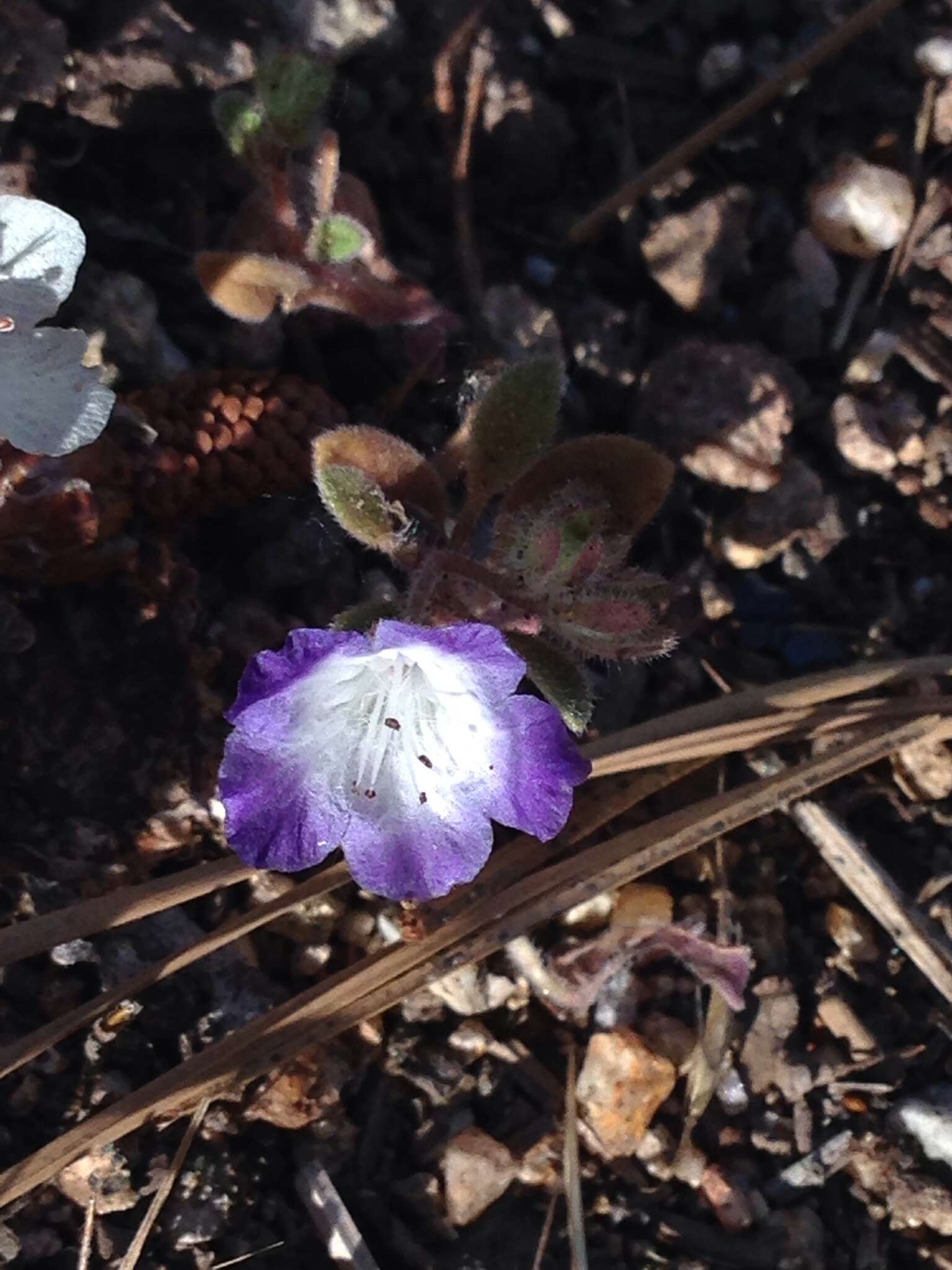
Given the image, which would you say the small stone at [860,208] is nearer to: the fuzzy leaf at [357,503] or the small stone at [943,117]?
the small stone at [943,117]

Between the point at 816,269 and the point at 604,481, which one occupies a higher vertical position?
the point at 816,269

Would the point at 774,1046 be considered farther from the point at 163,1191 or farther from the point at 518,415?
the point at 518,415

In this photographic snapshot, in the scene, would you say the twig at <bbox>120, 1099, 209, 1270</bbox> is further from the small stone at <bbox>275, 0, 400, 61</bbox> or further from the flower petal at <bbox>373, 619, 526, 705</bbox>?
the small stone at <bbox>275, 0, 400, 61</bbox>

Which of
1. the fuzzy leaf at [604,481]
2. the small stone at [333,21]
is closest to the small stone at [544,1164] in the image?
the fuzzy leaf at [604,481]

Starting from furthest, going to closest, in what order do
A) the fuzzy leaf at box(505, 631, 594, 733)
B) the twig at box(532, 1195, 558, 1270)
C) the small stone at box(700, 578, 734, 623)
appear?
the small stone at box(700, 578, 734, 623) → the twig at box(532, 1195, 558, 1270) → the fuzzy leaf at box(505, 631, 594, 733)

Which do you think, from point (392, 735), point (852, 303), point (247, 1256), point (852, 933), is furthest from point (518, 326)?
point (247, 1256)

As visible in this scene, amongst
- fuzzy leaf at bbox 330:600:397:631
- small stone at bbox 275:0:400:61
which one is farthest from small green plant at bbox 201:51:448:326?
fuzzy leaf at bbox 330:600:397:631
